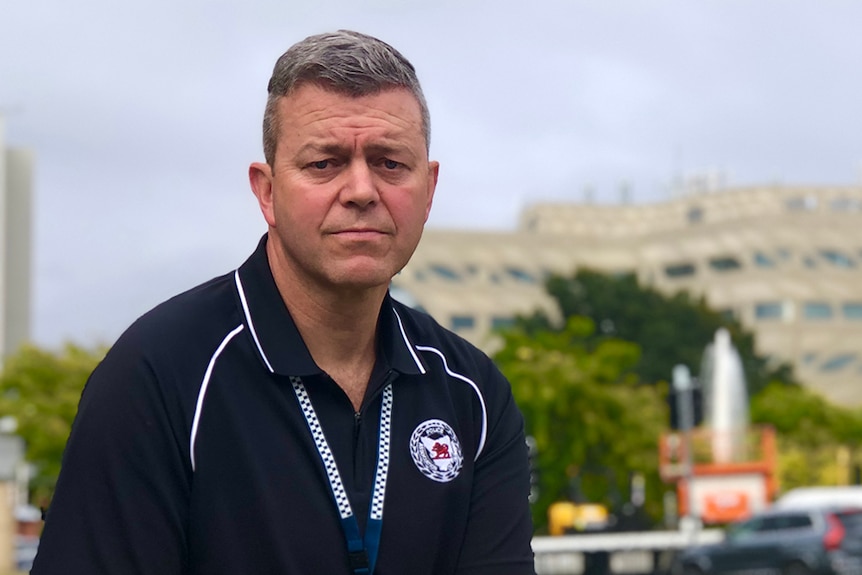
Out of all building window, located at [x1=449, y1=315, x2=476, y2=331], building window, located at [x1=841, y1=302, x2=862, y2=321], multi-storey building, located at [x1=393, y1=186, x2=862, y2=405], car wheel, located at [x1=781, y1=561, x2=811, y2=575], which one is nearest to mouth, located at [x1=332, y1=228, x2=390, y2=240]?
→ car wheel, located at [x1=781, y1=561, x2=811, y2=575]

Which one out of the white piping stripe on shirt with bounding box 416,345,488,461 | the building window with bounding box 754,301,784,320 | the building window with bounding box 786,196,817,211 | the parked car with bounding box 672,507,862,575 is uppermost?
the building window with bounding box 786,196,817,211

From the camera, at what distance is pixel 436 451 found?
2816 mm

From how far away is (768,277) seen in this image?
122 m

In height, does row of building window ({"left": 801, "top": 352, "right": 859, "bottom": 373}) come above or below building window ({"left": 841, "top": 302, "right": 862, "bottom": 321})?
below

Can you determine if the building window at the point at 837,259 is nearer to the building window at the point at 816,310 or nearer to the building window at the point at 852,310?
the building window at the point at 852,310

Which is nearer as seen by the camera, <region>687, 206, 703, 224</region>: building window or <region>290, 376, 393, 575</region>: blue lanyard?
<region>290, 376, 393, 575</region>: blue lanyard

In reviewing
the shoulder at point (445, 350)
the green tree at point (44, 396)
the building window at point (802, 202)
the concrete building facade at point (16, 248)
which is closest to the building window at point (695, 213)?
the building window at point (802, 202)

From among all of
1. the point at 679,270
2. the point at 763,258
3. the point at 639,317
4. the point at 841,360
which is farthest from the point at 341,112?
the point at 679,270

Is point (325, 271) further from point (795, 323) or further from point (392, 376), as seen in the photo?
point (795, 323)

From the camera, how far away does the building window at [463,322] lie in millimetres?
128375

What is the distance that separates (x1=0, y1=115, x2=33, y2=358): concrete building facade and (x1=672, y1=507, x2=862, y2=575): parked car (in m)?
95.8

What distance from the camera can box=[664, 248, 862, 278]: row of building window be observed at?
12294cm

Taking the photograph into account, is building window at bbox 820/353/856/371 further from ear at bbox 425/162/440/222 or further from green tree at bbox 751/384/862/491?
ear at bbox 425/162/440/222

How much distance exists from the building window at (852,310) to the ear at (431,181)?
408 ft
